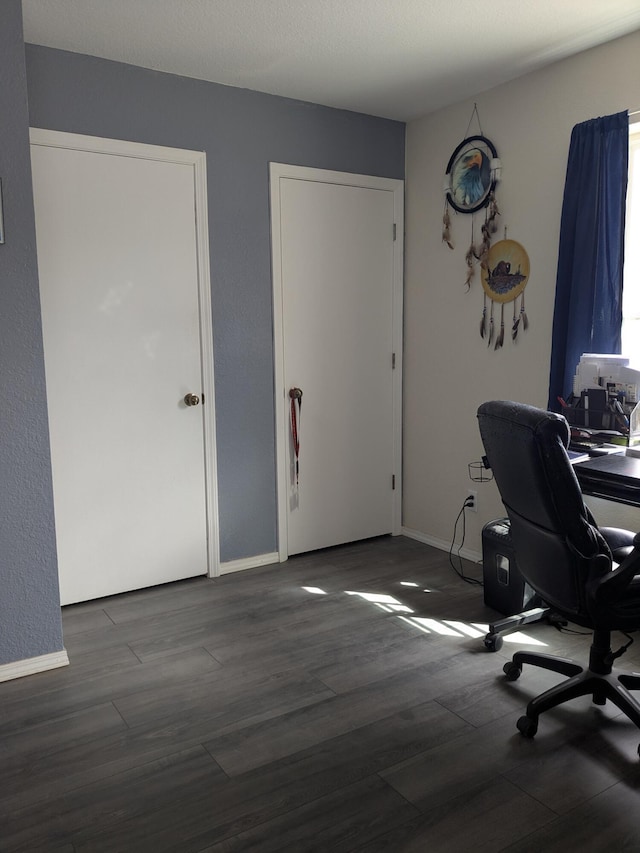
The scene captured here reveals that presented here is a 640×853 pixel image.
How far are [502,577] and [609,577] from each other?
1.14 m

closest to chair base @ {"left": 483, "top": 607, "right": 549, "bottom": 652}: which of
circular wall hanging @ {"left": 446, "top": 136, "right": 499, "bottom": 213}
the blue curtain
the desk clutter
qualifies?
the desk clutter

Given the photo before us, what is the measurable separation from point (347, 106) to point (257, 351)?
1425 mm

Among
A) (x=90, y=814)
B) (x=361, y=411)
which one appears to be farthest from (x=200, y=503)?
(x=90, y=814)

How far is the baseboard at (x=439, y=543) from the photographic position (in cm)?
386

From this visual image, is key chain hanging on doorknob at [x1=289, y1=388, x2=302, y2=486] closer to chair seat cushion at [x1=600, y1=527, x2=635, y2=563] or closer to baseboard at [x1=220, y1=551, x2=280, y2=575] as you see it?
baseboard at [x1=220, y1=551, x2=280, y2=575]

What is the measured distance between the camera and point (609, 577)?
1.99m

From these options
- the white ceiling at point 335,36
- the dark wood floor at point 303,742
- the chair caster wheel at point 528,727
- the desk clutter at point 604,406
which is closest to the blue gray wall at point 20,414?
the dark wood floor at point 303,742

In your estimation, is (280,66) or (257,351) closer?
(280,66)

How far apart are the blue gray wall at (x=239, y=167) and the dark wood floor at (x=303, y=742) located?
75cm

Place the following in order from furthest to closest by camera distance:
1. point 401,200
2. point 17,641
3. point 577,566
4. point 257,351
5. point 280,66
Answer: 1. point 401,200
2. point 257,351
3. point 280,66
4. point 17,641
5. point 577,566

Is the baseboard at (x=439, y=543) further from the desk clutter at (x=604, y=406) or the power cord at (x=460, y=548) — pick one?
the desk clutter at (x=604, y=406)

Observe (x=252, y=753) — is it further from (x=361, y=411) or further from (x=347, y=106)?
(x=347, y=106)

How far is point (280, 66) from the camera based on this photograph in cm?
318

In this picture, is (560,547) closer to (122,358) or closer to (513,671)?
(513,671)
